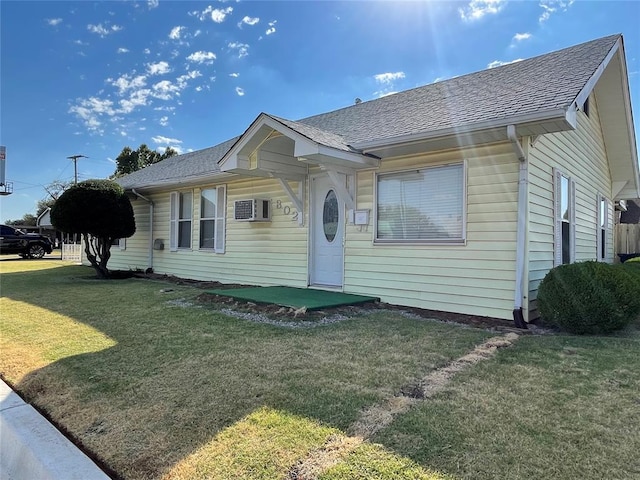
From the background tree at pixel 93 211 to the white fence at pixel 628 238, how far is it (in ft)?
48.8

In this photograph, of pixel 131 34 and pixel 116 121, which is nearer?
pixel 131 34

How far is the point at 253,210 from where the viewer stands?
8.48 m

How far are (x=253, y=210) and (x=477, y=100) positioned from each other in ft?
15.6

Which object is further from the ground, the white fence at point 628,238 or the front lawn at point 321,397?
the white fence at point 628,238

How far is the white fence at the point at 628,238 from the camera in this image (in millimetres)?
12695

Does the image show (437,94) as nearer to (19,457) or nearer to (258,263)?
(258,263)

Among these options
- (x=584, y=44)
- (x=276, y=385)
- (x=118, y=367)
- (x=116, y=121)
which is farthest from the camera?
(x=116, y=121)

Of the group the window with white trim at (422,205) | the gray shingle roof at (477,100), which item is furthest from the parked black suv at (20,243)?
the window with white trim at (422,205)

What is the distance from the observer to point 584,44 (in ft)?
22.8

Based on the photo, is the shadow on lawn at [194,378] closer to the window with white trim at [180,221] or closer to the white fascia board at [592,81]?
the white fascia board at [592,81]

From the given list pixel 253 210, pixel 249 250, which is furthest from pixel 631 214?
pixel 253 210

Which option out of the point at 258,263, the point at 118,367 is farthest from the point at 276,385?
the point at 258,263

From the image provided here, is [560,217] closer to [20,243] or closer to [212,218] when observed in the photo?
[212,218]

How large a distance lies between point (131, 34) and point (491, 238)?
10815 mm
